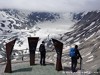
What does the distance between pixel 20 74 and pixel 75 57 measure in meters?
4.69

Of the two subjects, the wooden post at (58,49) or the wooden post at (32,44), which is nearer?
the wooden post at (58,49)

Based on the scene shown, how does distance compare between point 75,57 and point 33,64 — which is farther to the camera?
point 33,64

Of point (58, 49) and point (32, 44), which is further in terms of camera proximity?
point (32, 44)

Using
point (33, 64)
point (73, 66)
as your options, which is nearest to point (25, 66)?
point (33, 64)

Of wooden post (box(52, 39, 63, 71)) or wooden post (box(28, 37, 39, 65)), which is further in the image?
wooden post (box(28, 37, 39, 65))

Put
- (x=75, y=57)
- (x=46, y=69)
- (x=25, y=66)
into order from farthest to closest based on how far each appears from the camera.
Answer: (x=25, y=66) → (x=46, y=69) → (x=75, y=57)

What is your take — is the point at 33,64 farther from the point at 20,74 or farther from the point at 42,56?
the point at 20,74

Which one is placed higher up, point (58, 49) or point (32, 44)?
point (32, 44)

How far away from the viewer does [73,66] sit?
29.5m

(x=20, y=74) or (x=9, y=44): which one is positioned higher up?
(x=9, y=44)

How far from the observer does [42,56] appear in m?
33.7

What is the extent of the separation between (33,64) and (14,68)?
2412 millimetres

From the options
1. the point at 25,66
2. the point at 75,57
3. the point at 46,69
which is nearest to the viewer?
the point at 75,57

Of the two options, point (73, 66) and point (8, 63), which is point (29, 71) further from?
point (73, 66)
